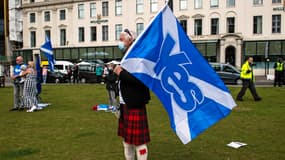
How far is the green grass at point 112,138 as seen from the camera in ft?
18.7

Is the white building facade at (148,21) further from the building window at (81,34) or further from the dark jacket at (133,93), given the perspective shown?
the dark jacket at (133,93)

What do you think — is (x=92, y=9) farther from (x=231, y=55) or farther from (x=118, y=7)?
(x=231, y=55)

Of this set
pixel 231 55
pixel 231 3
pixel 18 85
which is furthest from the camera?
pixel 231 55

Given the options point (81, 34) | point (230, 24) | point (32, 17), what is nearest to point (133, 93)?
point (230, 24)

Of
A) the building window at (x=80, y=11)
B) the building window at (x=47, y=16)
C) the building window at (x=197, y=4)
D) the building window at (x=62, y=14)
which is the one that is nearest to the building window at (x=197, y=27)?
the building window at (x=197, y=4)

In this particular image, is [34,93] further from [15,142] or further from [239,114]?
[239,114]

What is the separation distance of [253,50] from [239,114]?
33141 mm

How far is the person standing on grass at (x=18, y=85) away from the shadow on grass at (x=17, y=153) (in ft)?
18.1

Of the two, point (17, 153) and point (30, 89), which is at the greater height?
point (30, 89)

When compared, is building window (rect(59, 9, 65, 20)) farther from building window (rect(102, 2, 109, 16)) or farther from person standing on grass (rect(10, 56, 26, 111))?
person standing on grass (rect(10, 56, 26, 111))

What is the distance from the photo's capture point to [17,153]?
587cm

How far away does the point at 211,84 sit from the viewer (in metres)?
4.22

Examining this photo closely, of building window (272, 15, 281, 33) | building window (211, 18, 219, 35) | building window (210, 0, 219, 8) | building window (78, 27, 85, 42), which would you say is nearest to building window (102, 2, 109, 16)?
building window (78, 27, 85, 42)

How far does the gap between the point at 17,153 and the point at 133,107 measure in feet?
9.80
